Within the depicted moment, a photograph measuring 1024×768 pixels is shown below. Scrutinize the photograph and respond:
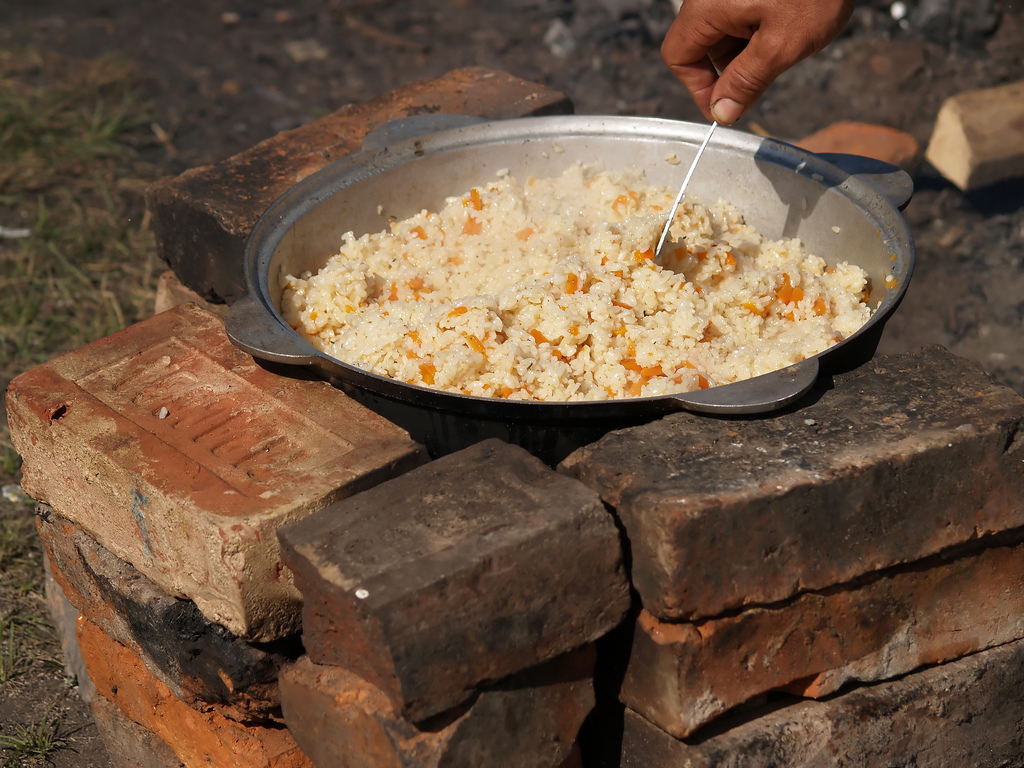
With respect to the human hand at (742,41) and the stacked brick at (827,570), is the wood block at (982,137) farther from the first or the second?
the stacked brick at (827,570)

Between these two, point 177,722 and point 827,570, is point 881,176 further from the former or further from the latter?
point 177,722

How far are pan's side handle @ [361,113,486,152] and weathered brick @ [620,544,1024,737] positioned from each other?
1.62 m

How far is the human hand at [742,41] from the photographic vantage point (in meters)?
2.32

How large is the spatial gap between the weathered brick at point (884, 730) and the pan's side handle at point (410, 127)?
170 centimetres

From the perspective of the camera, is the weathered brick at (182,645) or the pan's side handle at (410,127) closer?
the weathered brick at (182,645)

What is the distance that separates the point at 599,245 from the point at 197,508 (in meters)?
1.12

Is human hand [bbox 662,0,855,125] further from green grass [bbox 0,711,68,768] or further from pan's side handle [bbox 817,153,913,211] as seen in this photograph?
green grass [bbox 0,711,68,768]

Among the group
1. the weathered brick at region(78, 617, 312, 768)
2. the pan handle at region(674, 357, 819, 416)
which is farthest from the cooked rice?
the weathered brick at region(78, 617, 312, 768)

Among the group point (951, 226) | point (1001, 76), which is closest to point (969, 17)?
point (1001, 76)

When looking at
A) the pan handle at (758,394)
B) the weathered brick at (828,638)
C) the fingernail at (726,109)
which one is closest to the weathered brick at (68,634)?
the weathered brick at (828,638)

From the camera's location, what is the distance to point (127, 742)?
2.58m

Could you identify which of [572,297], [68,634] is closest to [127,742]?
[68,634]

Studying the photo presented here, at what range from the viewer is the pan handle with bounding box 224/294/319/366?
6.86 feet

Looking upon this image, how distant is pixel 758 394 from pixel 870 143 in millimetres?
3017
